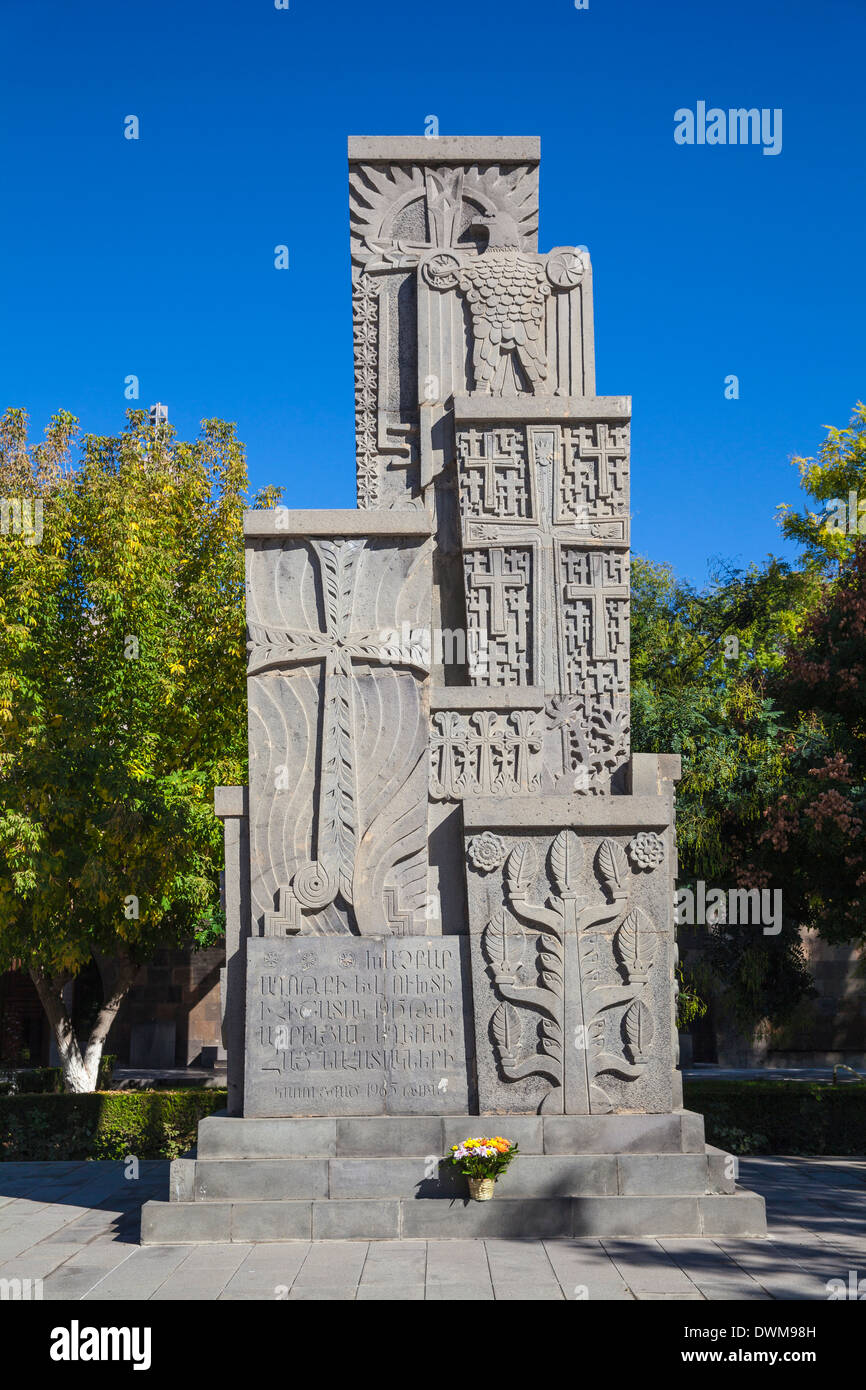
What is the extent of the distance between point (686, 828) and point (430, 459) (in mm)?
7467

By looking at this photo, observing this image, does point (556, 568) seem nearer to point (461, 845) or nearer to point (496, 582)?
point (496, 582)

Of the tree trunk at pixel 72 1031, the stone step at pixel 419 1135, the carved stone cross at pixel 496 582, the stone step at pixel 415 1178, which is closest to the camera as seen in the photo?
the stone step at pixel 415 1178

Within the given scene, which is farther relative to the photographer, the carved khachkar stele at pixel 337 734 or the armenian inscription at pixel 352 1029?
the carved khachkar stele at pixel 337 734

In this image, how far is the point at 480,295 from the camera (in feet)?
31.9

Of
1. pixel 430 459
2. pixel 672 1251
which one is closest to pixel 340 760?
pixel 430 459

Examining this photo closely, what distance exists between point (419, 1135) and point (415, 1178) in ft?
0.91

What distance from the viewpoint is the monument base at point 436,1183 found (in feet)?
25.7

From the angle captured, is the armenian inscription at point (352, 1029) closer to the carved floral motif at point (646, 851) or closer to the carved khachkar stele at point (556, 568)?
the carved floral motif at point (646, 851)

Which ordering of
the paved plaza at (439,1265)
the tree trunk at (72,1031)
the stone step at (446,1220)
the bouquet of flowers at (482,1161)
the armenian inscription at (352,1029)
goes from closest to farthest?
the paved plaza at (439,1265)
the bouquet of flowers at (482,1161)
the stone step at (446,1220)
the armenian inscription at (352,1029)
the tree trunk at (72,1031)

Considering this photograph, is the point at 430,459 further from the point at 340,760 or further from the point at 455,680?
the point at 340,760

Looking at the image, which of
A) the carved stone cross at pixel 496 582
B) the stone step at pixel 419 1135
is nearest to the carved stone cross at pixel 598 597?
the carved stone cross at pixel 496 582

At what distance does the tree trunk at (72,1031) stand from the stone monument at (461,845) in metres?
8.61

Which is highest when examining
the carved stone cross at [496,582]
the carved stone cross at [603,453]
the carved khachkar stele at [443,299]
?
the carved khachkar stele at [443,299]

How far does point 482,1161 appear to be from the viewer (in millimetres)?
7699
